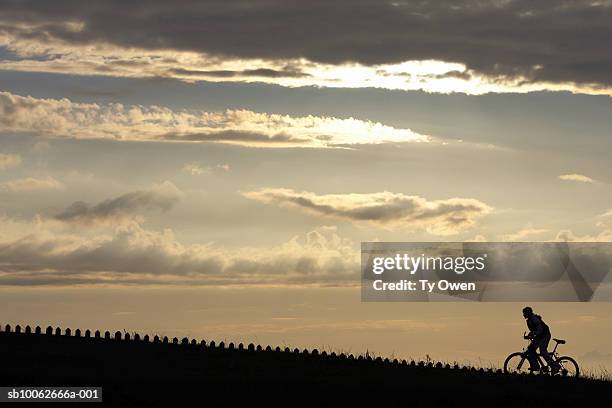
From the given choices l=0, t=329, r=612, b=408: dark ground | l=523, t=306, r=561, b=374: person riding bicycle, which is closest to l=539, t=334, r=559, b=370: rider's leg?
l=523, t=306, r=561, b=374: person riding bicycle

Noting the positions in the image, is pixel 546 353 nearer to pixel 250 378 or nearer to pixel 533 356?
pixel 533 356

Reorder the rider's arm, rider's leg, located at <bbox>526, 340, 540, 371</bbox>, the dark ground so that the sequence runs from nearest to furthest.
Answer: the dark ground → the rider's arm → rider's leg, located at <bbox>526, 340, 540, 371</bbox>

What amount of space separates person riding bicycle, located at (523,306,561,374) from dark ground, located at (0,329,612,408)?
2.54 feet

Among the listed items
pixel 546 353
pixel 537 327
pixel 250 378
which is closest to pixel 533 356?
pixel 546 353

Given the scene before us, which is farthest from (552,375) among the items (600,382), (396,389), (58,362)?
(58,362)

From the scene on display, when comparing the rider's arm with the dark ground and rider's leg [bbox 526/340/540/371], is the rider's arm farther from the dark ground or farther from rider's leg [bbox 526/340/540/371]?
the dark ground

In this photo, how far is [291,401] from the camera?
24125mm

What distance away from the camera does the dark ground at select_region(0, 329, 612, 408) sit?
80.7ft

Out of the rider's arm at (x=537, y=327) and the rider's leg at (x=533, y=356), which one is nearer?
the rider's arm at (x=537, y=327)

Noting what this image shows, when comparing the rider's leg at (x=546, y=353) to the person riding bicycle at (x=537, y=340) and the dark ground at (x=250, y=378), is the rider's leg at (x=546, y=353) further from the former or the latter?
the dark ground at (x=250, y=378)

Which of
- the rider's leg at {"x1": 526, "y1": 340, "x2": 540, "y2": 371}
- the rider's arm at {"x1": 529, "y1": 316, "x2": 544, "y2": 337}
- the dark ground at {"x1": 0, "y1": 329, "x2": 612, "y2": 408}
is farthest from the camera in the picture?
the rider's leg at {"x1": 526, "y1": 340, "x2": 540, "y2": 371}

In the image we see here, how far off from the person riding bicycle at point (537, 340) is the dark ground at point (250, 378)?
775mm

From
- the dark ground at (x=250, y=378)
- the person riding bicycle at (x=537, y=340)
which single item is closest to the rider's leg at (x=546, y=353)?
the person riding bicycle at (x=537, y=340)

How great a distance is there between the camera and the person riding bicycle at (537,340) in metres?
34.0
